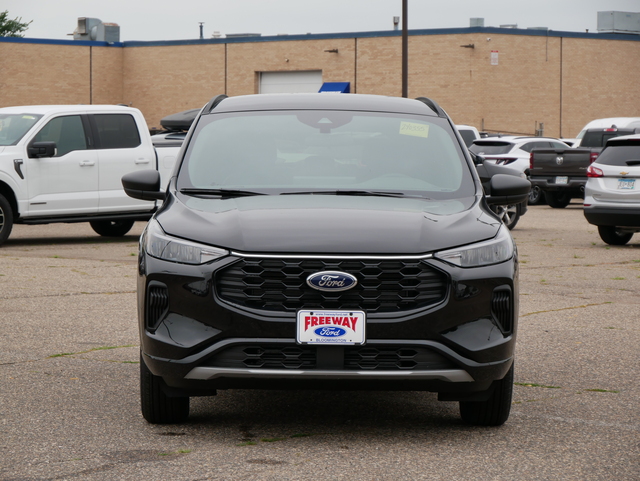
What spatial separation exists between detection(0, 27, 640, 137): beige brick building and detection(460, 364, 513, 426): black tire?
4078cm

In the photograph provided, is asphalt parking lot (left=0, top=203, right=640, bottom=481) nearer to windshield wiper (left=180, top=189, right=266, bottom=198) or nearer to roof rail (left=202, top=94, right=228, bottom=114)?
windshield wiper (left=180, top=189, right=266, bottom=198)

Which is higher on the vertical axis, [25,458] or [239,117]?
[239,117]

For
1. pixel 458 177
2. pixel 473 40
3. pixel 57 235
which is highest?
pixel 473 40

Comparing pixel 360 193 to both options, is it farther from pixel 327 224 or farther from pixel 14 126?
pixel 14 126

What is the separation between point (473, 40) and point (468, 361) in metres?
42.4

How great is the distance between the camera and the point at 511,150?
25.9m

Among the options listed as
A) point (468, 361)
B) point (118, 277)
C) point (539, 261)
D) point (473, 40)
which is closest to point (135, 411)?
point (468, 361)

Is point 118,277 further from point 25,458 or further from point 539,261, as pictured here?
point 25,458

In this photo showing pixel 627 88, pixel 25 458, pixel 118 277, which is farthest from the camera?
pixel 627 88

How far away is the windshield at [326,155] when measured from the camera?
18.4 feet

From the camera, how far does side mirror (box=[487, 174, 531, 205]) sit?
5816 millimetres

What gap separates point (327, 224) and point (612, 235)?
12531 millimetres

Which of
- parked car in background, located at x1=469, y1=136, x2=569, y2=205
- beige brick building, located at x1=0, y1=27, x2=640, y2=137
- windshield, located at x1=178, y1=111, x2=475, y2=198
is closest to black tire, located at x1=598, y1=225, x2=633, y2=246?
parked car in background, located at x1=469, y1=136, x2=569, y2=205

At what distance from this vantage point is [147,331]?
479cm
